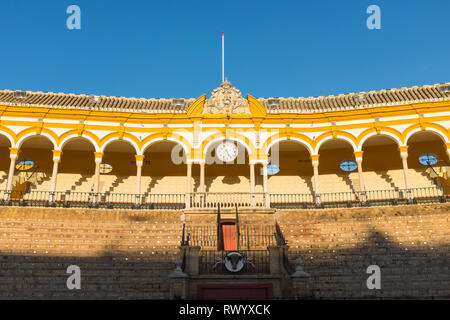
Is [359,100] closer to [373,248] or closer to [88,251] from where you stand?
[373,248]

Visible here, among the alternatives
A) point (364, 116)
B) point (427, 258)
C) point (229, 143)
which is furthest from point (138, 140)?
point (427, 258)

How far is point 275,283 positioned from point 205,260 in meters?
2.53

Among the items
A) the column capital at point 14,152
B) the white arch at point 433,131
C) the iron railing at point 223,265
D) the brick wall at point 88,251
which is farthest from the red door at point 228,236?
the column capital at point 14,152

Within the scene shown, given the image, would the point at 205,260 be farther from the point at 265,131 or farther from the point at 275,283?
the point at 265,131

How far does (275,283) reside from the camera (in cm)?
1405

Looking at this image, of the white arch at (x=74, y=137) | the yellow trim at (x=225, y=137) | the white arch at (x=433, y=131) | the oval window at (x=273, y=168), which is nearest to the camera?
the white arch at (x=433, y=131)

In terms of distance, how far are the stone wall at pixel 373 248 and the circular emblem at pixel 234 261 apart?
2.43 meters

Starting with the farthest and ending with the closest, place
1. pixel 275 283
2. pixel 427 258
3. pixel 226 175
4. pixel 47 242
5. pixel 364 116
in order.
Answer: pixel 226 175
pixel 364 116
pixel 47 242
pixel 427 258
pixel 275 283

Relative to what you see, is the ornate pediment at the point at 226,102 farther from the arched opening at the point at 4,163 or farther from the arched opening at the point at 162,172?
the arched opening at the point at 4,163

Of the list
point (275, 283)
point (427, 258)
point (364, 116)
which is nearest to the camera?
point (275, 283)

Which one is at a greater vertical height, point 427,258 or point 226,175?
point 226,175

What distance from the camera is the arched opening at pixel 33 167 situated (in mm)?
26219

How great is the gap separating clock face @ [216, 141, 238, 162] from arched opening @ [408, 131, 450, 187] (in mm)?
10719

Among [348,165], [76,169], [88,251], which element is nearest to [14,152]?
[76,169]
